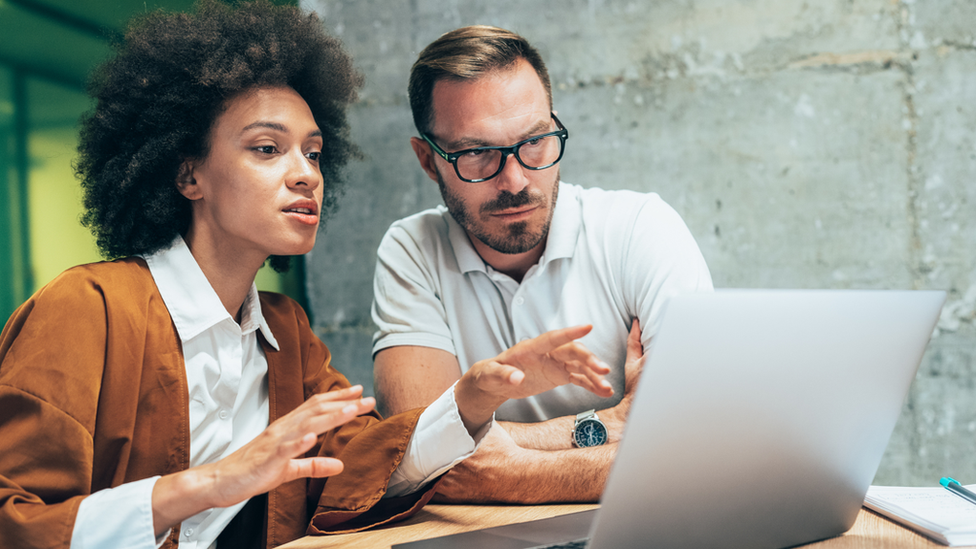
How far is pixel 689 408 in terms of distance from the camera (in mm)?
692

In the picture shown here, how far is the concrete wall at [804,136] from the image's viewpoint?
95.7 inches

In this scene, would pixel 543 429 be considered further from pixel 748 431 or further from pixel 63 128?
pixel 63 128

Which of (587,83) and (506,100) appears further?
(587,83)

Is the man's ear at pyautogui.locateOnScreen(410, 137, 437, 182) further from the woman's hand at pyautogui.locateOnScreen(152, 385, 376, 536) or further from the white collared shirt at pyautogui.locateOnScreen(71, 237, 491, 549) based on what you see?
the woman's hand at pyautogui.locateOnScreen(152, 385, 376, 536)

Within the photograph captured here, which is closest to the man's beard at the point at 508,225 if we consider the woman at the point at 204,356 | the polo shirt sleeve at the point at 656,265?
the polo shirt sleeve at the point at 656,265

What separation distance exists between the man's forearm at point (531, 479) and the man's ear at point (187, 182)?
818mm

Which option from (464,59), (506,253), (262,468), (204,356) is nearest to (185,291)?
(204,356)

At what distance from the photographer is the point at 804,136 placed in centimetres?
251

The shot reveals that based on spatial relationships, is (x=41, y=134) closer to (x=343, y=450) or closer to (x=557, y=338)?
(x=343, y=450)

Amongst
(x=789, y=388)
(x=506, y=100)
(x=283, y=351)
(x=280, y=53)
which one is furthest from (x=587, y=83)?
(x=789, y=388)

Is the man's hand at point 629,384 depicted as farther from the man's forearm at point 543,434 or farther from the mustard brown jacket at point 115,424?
the mustard brown jacket at point 115,424

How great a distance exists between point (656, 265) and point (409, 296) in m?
0.68

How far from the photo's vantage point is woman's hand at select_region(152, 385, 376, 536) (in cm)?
93

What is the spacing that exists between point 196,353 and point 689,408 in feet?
3.21
